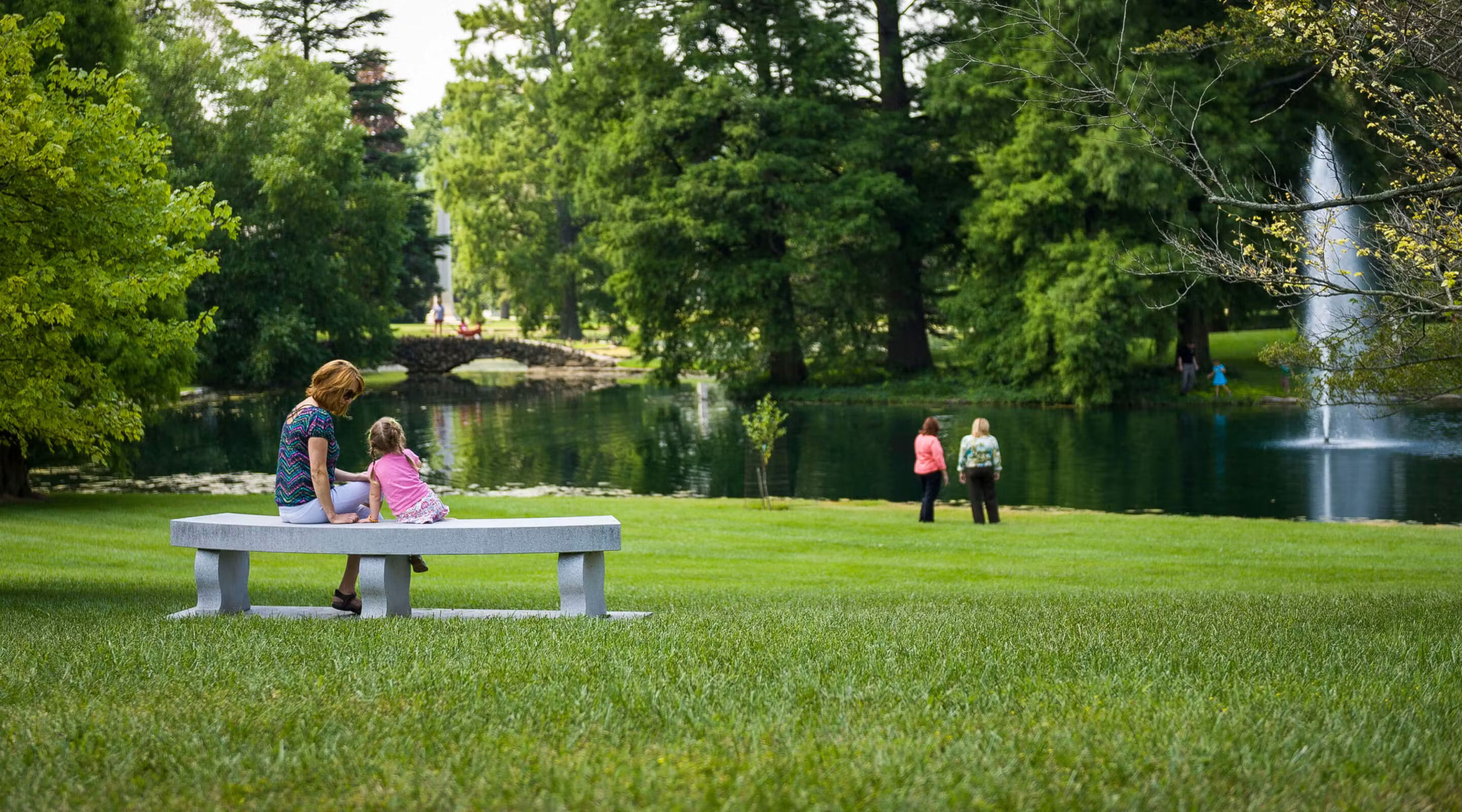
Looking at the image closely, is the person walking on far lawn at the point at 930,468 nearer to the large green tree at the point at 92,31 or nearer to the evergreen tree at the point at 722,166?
the large green tree at the point at 92,31

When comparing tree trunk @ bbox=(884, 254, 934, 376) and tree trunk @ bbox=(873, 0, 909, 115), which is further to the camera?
tree trunk @ bbox=(884, 254, 934, 376)

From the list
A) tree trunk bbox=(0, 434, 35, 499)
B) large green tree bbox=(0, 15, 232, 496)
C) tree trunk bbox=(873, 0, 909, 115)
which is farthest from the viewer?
tree trunk bbox=(873, 0, 909, 115)

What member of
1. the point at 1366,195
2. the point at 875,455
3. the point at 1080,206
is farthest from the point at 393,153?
the point at 1366,195

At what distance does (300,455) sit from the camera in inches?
334

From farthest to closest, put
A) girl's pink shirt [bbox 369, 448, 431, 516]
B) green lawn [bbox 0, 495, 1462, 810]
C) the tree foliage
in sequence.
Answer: the tree foliage < girl's pink shirt [bbox 369, 448, 431, 516] < green lawn [bbox 0, 495, 1462, 810]

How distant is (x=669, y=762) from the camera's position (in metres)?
4.43

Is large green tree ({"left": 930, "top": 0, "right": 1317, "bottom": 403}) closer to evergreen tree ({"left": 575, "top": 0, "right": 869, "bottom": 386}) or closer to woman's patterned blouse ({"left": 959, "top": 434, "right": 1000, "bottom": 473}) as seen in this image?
evergreen tree ({"left": 575, "top": 0, "right": 869, "bottom": 386})

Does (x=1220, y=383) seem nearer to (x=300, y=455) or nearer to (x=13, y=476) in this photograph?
(x=13, y=476)

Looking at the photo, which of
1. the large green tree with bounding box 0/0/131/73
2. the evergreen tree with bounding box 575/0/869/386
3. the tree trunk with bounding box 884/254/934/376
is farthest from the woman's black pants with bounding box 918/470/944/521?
the tree trunk with bounding box 884/254/934/376

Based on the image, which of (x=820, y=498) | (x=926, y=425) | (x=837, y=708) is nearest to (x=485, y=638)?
(x=837, y=708)

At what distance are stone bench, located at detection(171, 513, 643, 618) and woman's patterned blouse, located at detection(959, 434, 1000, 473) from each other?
11562 millimetres

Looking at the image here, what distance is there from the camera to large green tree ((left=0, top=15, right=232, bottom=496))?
1002 centimetres

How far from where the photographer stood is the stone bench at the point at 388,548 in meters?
7.86

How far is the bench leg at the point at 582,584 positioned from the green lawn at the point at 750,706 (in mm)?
452
